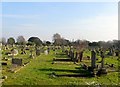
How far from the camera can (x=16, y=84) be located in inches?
590

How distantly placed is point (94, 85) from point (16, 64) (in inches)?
472

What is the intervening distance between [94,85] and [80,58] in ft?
67.3

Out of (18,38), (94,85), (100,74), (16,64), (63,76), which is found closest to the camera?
(94,85)

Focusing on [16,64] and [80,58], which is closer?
[16,64]

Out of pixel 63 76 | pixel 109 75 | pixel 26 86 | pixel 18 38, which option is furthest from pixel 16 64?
pixel 18 38

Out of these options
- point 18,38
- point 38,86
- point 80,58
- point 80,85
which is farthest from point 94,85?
point 18,38

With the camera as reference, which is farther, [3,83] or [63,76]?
[63,76]

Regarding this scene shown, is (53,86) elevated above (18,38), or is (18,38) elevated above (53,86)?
(18,38)

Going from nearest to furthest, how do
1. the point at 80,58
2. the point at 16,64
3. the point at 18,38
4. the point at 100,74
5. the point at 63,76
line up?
1. the point at 63,76
2. the point at 100,74
3. the point at 16,64
4. the point at 80,58
5. the point at 18,38

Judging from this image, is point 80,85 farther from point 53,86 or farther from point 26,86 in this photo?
point 26,86

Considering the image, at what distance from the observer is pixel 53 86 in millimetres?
14562

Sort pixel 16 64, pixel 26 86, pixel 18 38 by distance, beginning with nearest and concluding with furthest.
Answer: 1. pixel 26 86
2. pixel 16 64
3. pixel 18 38

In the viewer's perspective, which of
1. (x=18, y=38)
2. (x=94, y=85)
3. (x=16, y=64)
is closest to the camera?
(x=94, y=85)

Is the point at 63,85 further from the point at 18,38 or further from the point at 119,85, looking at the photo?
the point at 18,38
